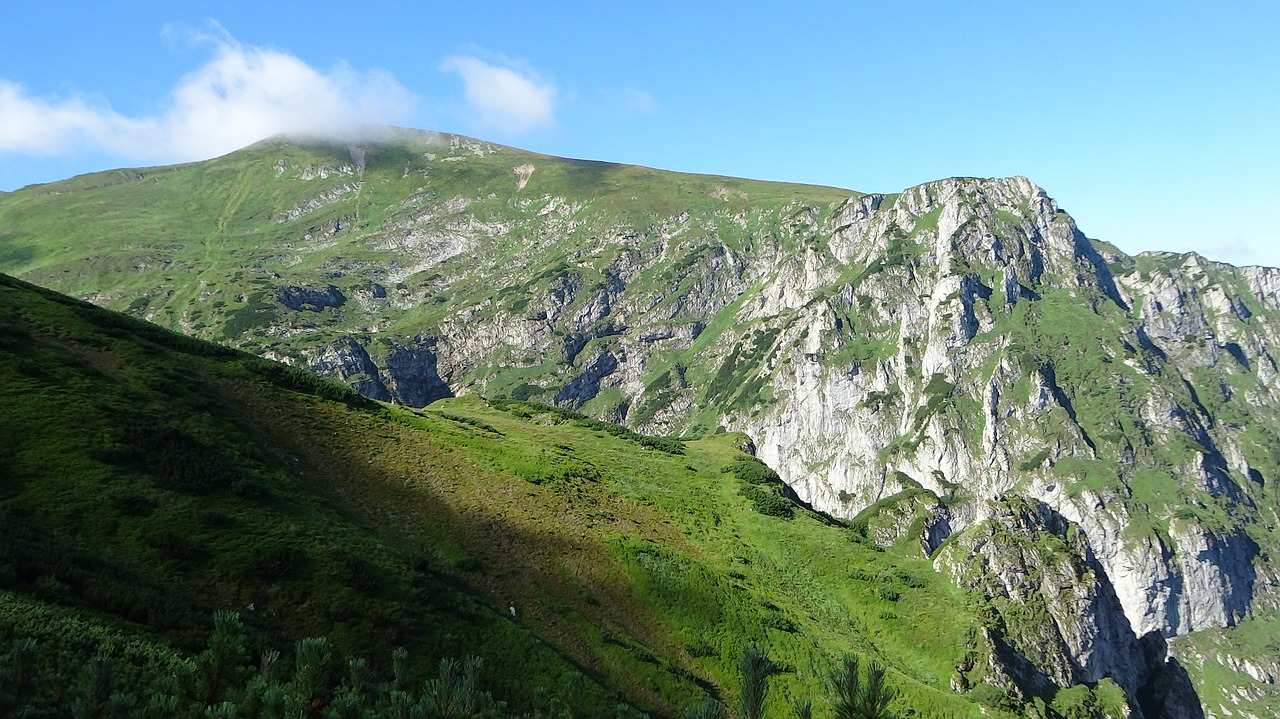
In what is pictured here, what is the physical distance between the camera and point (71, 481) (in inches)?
1356

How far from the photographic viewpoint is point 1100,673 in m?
81.9

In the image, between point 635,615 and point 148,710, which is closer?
point 148,710

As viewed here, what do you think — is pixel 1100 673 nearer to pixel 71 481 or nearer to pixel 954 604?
pixel 954 604

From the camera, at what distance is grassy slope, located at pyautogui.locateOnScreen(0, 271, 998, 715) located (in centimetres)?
3161

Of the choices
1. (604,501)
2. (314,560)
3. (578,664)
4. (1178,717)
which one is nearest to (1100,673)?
(1178,717)

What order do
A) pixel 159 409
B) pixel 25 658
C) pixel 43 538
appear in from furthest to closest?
pixel 159 409
pixel 43 538
pixel 25 658

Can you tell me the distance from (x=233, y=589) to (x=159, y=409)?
21051 mm

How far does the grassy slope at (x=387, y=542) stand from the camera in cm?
3161

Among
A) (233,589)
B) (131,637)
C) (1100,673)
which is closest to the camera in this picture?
(131,637)

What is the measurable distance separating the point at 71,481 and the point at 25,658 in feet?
88.0

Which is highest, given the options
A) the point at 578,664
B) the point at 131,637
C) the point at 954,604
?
the point at 131,637

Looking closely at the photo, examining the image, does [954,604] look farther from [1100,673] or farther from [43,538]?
[43,538]

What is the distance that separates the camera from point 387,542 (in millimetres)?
44344

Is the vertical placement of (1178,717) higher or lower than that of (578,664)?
lower
